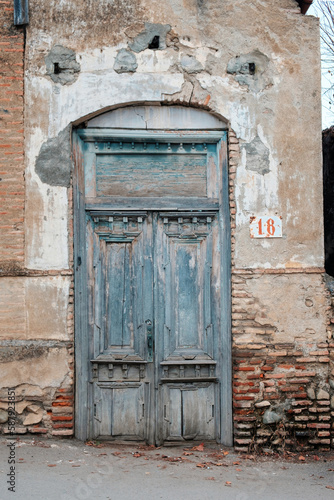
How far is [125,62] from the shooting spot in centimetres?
538

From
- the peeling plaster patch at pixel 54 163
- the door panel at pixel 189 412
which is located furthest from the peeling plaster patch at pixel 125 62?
the door panel at pixel 189 412

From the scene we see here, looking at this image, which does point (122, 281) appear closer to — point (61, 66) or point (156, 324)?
point (156, 324)

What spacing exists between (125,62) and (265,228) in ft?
7.22

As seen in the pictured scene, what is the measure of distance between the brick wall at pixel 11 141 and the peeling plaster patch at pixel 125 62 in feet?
3.15

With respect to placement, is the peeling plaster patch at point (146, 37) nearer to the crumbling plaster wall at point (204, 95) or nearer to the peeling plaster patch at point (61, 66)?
the crumbling plaster wall at point (204, 95)

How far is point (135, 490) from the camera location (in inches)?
167

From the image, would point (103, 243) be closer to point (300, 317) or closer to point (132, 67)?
point (132, 67)

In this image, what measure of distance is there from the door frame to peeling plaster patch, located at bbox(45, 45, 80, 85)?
53cm

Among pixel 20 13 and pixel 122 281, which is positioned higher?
pixel 20 13

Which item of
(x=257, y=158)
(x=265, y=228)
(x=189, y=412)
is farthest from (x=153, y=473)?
(x=257, y=158)

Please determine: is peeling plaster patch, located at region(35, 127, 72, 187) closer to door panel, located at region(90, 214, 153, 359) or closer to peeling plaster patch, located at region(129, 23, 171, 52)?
door panel, located at region(90, 214, 153, 359)

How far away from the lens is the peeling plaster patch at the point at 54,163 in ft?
17.4

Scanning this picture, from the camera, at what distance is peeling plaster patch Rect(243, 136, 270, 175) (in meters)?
5.43

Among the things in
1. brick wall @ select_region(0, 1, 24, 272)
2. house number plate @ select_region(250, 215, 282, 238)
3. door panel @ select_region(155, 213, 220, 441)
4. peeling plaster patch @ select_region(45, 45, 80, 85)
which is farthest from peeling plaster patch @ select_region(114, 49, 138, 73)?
house number plate @ select_region(250, 215, 282, 238)
